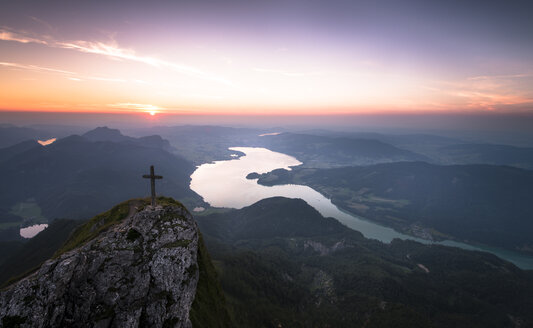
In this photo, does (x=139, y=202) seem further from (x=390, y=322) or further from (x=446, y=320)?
(x=446, y=320)

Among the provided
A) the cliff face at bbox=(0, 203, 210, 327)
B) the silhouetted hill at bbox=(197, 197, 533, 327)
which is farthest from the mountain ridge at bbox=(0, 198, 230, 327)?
the silhouetted hill at bbox=(197, 197, 533, 327)

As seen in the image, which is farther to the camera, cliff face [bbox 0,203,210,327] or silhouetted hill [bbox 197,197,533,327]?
silhouetted hill [bbox 197,197,533,327]

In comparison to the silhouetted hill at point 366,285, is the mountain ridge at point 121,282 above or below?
above

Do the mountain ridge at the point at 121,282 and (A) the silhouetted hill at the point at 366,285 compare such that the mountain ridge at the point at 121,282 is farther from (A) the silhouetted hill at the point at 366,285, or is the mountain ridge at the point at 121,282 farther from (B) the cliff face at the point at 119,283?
(A) the silhouetted hill at the point at 366,285

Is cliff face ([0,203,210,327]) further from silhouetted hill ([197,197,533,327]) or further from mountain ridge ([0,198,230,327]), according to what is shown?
silhouetted hill ([197,197,533,327])

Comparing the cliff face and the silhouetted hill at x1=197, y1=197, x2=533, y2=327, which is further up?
the cliff face

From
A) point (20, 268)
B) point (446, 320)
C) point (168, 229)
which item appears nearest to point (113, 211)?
point (168, 229)

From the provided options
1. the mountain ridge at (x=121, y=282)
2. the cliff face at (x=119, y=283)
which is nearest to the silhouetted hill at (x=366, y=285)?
the mountain ridge at (x=121, y=282)
